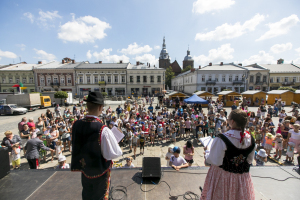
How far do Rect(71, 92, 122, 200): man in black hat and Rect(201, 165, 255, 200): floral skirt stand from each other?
1.43m

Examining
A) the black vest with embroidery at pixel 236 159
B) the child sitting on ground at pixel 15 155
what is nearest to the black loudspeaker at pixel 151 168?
the black vest with embroidery at pixel 236 159

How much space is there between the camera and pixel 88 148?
1843 mm

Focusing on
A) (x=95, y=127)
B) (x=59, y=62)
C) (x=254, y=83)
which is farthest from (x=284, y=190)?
(x=59, y=62)

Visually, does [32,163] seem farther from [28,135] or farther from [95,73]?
[95,73]

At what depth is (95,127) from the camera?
1.85 metres

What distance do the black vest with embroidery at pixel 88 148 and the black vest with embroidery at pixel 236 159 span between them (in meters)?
1.57

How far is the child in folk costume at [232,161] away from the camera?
1.87 m

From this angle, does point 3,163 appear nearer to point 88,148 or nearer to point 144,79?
point 88,148

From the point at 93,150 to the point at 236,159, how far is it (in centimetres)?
186

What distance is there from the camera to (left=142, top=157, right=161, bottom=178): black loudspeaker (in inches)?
131

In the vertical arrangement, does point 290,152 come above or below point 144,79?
below

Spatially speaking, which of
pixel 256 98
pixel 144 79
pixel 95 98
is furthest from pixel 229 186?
pixel 144 79

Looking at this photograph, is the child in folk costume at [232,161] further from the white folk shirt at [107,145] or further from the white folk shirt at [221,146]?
the white folk shirt at [107,145]

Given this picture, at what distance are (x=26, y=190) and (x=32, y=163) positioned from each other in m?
2.36
